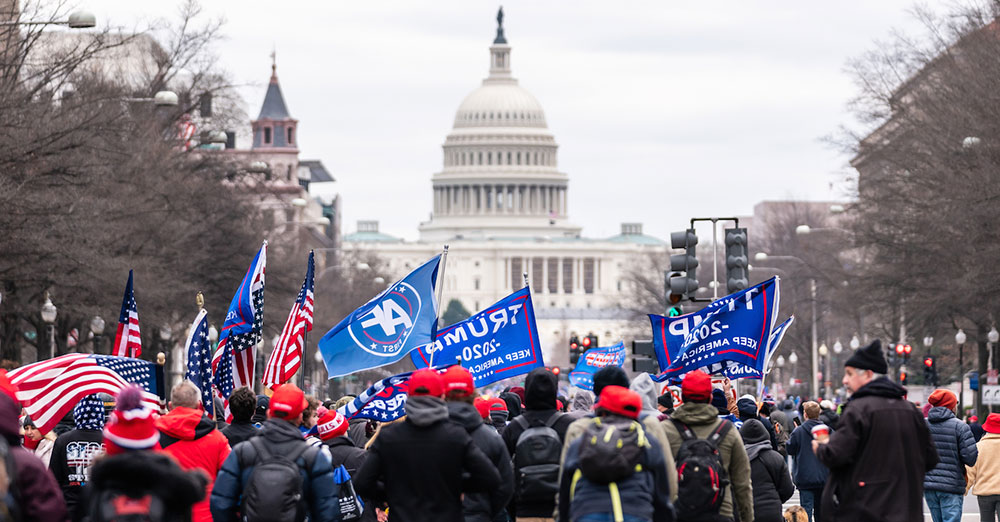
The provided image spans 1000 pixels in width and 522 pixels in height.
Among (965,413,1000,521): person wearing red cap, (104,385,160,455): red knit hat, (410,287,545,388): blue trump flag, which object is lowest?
(965,413,1000,521): person wearing red cap

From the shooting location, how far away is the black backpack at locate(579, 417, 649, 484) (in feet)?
37.6

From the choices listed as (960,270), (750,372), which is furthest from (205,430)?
(960,270)

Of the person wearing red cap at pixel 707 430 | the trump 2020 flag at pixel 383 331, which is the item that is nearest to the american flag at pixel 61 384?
the trump 2020 flag at pixel 383 331

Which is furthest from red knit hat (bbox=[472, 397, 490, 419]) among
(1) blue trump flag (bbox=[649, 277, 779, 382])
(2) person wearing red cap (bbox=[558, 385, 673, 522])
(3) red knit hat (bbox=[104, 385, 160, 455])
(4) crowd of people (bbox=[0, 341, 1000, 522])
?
(3) red knit hat (bbox=[104, 385, 160, 455])

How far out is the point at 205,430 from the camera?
→ 1312 centimetres

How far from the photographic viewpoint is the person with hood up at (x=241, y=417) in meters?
13.9

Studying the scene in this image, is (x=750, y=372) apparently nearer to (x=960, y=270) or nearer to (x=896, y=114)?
(x=960, y=270)

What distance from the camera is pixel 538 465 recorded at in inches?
521

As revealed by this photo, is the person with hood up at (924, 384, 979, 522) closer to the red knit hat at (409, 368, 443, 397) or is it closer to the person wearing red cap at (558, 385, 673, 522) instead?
the person wearing red cap at (558, 385, 673, 522)

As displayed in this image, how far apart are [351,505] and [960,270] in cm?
3148

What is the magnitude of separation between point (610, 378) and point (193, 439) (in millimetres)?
2423

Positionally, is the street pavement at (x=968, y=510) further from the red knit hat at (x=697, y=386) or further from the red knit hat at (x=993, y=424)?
the red knit hat at (x=697, y=386)

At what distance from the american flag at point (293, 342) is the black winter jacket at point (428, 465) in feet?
13.7

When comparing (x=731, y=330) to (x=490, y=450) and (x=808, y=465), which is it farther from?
(x=490, y=450)
